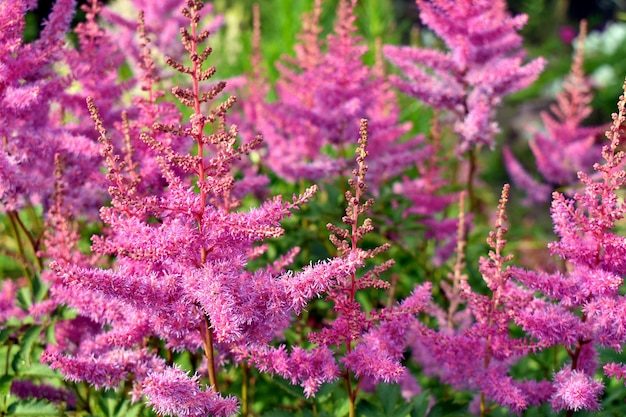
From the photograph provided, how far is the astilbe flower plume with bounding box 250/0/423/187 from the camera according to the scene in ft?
12.1

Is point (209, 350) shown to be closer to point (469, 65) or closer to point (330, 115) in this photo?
point (330, 115)

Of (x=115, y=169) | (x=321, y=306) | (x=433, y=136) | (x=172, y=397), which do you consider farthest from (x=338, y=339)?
(x=433, y=136)

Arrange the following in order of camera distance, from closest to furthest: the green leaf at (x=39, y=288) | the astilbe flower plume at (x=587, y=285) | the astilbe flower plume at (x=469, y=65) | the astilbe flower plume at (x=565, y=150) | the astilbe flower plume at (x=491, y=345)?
the astilbe flower plume at (x=587, y=285) → the astilbe flower plume at (x=491, y=345) → the green leaf at (x=39, y=288) → the astilbe flower plume at (x=469, y=65) → the astilbe flower plume at (x=565, y=150)

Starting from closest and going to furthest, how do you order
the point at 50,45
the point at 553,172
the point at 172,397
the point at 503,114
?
1. the point at 172,397
2. the point at 50,45
3. the point at 553,172
4. the point at 503,114

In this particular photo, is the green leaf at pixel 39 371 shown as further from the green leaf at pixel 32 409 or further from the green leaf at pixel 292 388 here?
the green leaf at pixel 292 388

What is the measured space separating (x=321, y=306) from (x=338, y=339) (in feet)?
5.59

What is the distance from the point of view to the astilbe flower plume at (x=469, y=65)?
3.37 meters

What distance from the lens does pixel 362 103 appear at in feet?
12.2

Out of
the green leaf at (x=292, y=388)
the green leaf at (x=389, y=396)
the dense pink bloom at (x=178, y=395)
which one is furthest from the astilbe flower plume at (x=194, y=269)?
the green leaf at (x=389, y=396)

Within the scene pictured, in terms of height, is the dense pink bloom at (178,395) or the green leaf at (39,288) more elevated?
the dense pink bloom at (178,395)

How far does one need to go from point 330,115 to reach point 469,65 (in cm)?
70

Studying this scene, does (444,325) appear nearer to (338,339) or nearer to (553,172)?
(338,339)

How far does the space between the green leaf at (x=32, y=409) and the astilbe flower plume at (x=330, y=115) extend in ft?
5.70

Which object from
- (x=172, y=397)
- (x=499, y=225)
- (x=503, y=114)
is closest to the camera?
(x=172, y=397)
